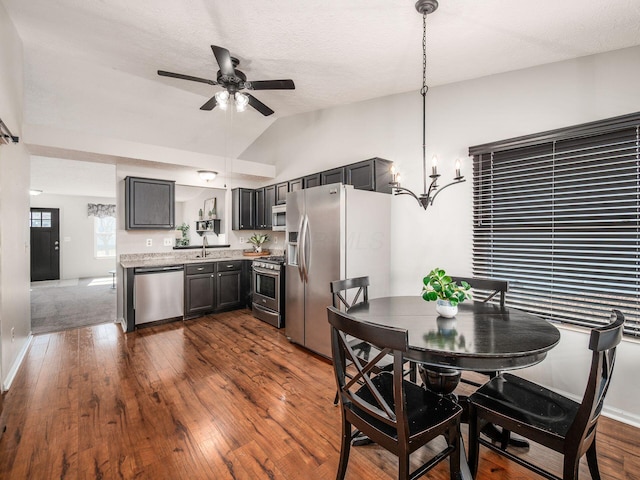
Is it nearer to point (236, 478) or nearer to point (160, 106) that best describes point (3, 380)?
point (236, 478)

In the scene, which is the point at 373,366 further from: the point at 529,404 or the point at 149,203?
the point at 149,203

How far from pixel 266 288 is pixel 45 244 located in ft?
26.1

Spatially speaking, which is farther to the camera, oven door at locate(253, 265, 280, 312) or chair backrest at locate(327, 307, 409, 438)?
oven door at locate(253, 265, 280, 312)

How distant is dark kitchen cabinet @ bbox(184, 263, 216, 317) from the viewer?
177 inches

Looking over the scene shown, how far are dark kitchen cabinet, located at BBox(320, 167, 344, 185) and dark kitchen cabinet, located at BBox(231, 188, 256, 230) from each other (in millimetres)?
1888

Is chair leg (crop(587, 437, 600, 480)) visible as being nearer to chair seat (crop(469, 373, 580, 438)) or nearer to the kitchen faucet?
chair seat (crop(469, 373, 580, 438))

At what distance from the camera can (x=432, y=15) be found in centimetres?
198

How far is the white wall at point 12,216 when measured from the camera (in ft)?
8.35

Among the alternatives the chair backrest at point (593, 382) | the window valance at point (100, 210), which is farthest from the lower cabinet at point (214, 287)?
the window valance at point (100, 210)

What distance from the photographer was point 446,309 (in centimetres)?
187

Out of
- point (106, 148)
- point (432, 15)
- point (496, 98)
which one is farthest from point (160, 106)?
point (496, 98)

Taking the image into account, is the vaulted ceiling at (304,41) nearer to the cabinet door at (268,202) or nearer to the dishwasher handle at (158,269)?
the cabinet door at (268,202)

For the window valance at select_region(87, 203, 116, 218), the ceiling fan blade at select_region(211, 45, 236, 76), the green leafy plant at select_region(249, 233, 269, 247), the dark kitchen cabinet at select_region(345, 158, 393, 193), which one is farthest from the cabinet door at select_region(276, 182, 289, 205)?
the window valance at select_region(87, 203, 116, 218)

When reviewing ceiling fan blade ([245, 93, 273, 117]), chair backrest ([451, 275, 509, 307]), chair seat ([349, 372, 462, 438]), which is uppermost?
ceiling fan blade ([245, 93, 273, 117])
